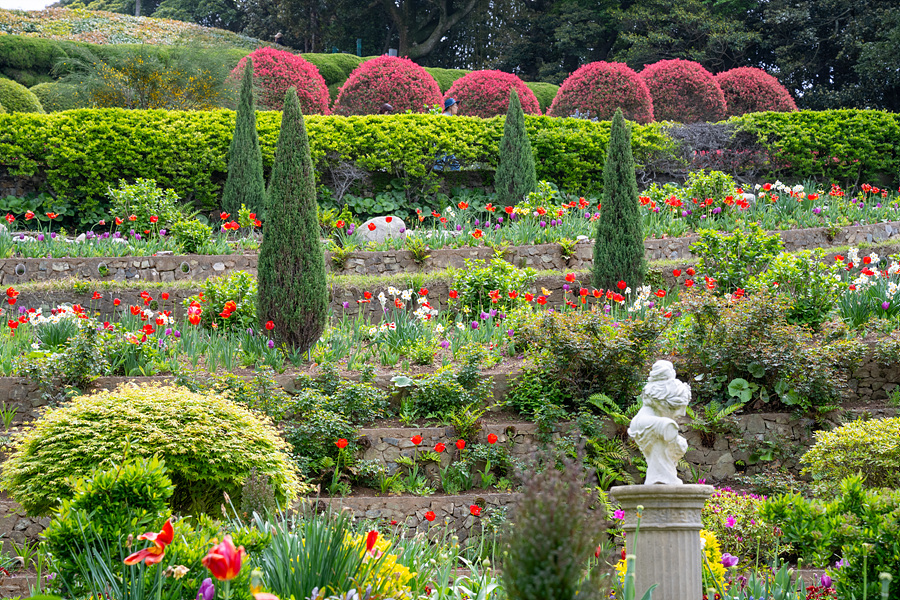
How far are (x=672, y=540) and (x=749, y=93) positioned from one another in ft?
54.8

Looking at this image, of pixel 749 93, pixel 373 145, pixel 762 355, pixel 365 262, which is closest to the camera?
pixel 762 355

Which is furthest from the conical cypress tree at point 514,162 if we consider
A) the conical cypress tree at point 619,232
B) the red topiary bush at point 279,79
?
the red topiary bush at point 279,79

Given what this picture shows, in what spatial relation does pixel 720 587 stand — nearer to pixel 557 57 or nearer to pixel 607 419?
pixel 607 419

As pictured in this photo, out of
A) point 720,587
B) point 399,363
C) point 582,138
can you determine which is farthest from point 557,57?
point 720,587

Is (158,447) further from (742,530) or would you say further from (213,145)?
(213,145)

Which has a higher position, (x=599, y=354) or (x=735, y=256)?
(x=735, y=256)

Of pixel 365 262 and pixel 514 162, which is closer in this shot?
pixel 365 262

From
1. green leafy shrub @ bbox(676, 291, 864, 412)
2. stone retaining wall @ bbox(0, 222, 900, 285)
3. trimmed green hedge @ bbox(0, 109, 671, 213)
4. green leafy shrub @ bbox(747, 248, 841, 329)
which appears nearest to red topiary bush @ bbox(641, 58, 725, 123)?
trimmed green hedge @ bbox(0, 109, 671, 213)

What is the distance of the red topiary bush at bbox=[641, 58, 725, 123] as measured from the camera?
56.4 feet

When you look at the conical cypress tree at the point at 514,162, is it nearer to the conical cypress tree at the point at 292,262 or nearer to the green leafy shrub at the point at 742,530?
the conical cypress tree at the point at 292,262

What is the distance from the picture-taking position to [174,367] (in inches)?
282

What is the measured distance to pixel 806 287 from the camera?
26.5 feet

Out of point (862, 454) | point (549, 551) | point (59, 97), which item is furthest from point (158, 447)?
point (59, 97)

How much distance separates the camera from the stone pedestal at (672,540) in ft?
12.3
